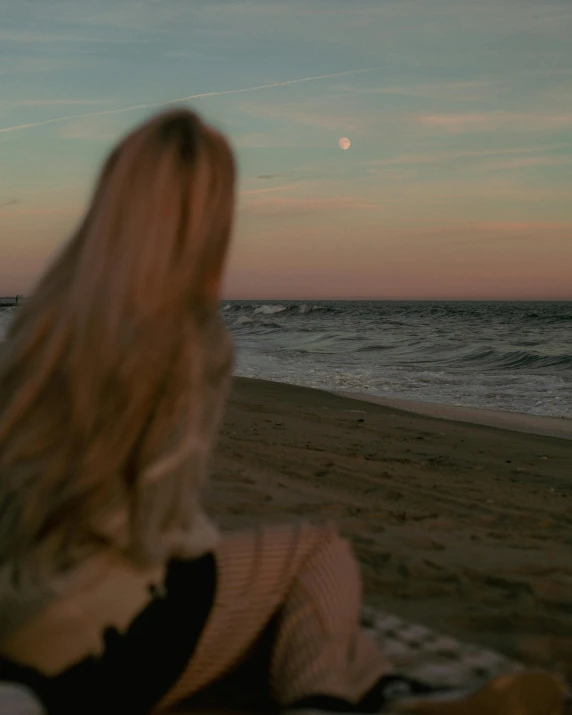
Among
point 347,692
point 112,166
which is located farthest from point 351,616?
point 112,166

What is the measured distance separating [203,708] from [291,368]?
1622cm

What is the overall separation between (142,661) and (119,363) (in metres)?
0.82

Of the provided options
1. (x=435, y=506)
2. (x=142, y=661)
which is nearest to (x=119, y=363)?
(x=142, y=661)

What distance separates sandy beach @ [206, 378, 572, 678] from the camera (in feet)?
11.2

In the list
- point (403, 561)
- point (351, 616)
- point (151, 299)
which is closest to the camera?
point (151, 299)

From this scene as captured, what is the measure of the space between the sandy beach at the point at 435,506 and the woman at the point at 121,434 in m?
1.31

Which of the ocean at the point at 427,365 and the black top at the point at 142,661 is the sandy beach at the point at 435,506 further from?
the ocean at the point at 427,365

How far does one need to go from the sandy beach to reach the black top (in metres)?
1.41

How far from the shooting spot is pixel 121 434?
1714 millimetres

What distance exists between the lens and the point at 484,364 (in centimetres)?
1955

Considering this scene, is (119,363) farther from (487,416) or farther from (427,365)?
(427,365)

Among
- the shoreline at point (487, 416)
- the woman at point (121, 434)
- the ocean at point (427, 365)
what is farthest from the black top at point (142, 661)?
the ocean at point (427, 365)

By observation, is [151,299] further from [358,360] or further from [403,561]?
[358,360]

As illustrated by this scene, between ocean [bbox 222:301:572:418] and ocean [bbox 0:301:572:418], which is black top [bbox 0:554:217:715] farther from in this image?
ocean [bbox 222:301:572:418]
